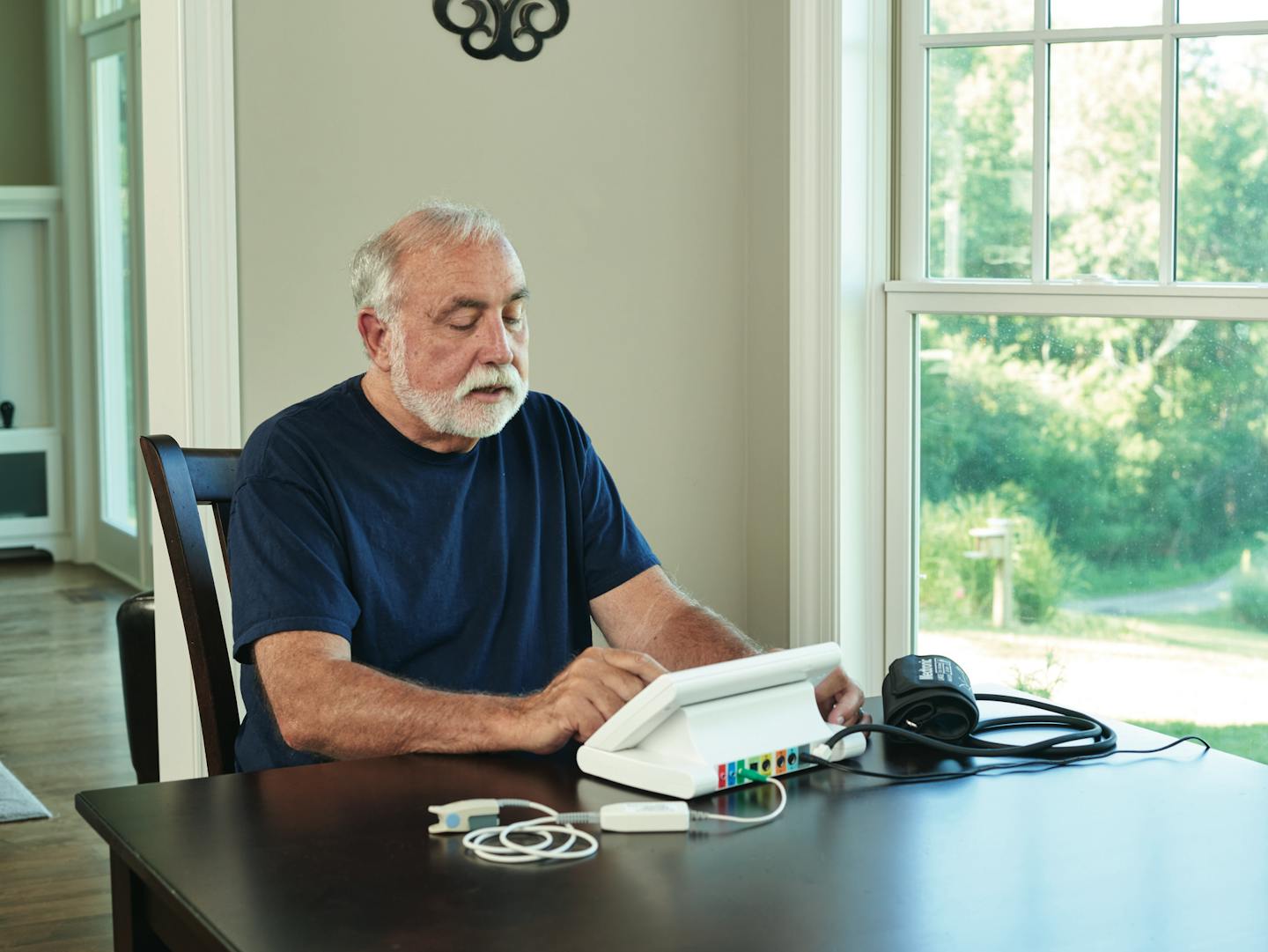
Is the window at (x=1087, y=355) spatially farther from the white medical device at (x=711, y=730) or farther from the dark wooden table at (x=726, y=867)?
the white medical device at (x=711, y=730)

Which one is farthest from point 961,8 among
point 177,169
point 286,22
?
point 177,169

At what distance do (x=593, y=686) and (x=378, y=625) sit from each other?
0.44 meters

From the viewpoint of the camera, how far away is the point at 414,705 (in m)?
1.63

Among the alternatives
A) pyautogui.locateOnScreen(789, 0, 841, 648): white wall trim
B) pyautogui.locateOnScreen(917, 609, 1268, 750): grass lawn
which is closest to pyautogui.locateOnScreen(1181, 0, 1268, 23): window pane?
pyautogui.locateOnScreen(789, 0, 841, 648): white wall trim

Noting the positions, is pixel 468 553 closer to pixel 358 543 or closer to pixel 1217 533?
pixel 358 543

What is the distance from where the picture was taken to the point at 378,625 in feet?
6.28

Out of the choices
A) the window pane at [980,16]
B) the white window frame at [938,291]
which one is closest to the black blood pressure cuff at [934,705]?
the white window frame at [938,291]

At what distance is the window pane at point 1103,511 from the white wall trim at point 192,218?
Result: 1290mm

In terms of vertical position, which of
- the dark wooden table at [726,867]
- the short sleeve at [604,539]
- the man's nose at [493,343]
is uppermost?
the man's nose at [493,343]

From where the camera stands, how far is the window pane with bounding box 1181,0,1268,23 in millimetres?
2451

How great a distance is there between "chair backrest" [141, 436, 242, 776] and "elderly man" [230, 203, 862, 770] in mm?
40

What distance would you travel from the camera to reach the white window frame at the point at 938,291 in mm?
2557

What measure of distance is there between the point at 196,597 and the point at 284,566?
0.17m

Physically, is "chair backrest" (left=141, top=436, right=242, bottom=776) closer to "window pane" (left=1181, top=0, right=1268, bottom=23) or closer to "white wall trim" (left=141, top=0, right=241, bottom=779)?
"white wall trim" (left=141, top=0, right=241, bottom=779)
